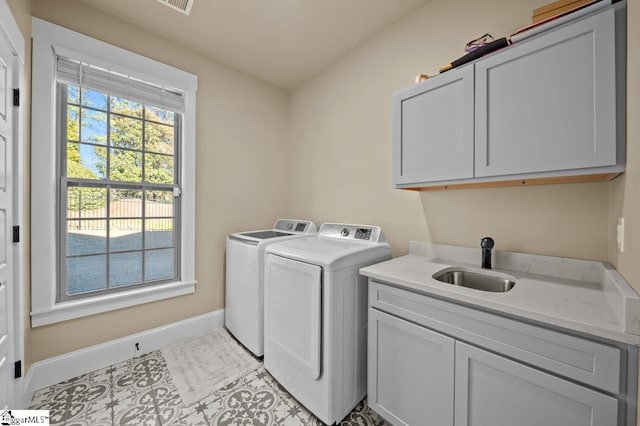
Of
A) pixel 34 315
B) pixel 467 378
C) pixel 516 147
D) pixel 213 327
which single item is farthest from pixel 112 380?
pixel 516 147

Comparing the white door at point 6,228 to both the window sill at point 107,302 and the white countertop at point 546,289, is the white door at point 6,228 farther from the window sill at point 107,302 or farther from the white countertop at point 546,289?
the white countertop at point 546,289

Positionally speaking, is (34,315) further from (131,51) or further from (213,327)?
(131,51)

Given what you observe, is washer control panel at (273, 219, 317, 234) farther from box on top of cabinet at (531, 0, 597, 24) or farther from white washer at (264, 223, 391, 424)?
box on top of cabinet at (531, 0, 597, 24)

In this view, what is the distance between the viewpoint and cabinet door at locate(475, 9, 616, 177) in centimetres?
96

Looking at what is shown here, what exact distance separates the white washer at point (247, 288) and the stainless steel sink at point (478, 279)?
132cm

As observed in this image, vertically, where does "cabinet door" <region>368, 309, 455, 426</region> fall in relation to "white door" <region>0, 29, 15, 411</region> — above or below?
below

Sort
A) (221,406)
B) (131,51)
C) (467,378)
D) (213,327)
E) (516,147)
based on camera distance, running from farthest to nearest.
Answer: (213,327), (131,51), (221,406), (516,147), (467,378)

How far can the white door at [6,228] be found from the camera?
1246mm

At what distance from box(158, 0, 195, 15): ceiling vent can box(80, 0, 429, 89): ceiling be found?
3cm

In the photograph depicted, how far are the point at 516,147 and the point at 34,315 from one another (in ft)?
10.1

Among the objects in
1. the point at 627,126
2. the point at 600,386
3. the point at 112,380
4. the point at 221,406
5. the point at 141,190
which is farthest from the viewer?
the point at 141,190

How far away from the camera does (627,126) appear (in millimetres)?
930

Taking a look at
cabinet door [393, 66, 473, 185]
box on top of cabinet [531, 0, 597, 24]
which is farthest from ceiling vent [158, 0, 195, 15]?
box on top of cabinet [531, 0, 597, 24]

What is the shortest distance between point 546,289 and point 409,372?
757mm
